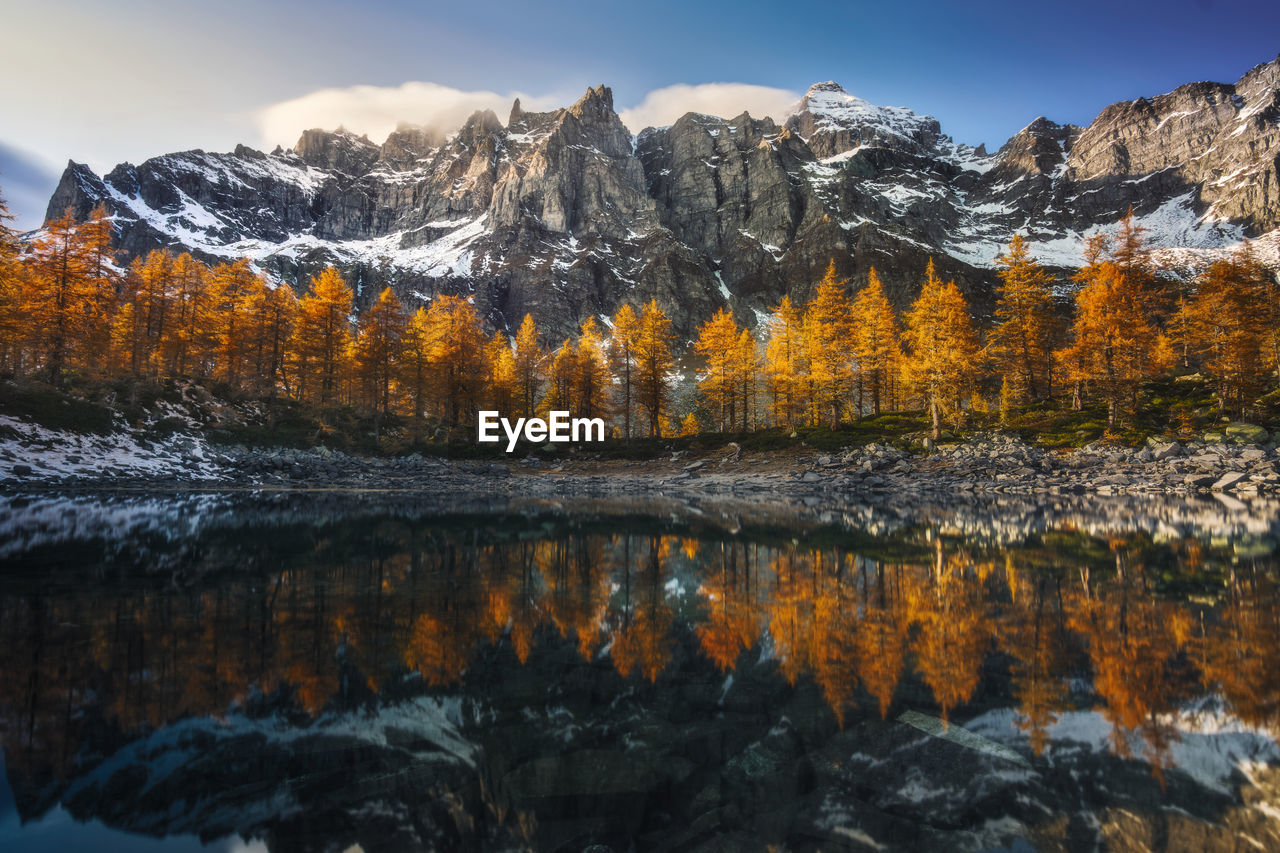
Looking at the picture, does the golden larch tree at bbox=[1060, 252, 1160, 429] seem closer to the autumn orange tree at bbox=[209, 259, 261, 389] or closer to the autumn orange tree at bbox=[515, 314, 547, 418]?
the autumn orange tree at bbox=[515, 314, 547, 418]

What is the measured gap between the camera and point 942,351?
36.6 meters

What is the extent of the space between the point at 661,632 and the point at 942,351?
36009 millimetres

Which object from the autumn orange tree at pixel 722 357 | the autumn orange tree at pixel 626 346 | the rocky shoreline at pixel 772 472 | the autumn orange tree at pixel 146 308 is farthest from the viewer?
the autumn orange tree at pixel 626 346

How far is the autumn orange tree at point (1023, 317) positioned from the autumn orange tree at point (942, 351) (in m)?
3.80

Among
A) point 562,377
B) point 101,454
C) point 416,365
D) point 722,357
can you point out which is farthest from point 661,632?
point 562,377

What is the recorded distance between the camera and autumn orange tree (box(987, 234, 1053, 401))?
4069 centimetres

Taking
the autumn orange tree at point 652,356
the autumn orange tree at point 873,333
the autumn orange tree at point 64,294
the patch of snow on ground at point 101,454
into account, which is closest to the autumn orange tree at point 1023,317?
the autumn orange tree at point 873,333

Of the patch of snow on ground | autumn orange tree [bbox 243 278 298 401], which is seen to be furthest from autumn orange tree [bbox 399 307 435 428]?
the patch of snow on ground

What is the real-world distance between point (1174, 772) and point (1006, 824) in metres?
1.38

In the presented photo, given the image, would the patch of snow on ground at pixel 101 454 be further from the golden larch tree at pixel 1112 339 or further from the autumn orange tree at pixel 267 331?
the golden larch tree at pixel 1112 339

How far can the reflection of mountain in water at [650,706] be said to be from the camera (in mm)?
3332

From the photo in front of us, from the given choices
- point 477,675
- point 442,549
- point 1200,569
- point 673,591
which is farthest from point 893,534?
point 477,675

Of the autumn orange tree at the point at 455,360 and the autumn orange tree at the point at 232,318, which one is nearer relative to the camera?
the autumn orange tree at the point at 232,318

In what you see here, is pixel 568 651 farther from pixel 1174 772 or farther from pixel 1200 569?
pixel 1200 569
